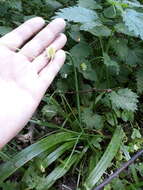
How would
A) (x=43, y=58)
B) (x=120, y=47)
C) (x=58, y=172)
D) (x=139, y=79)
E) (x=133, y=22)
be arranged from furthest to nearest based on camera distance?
(x=139, y=79) → (x=120, y=47) → (x=58, y=172) → (x=43, y=58) → (x=133, y=22)

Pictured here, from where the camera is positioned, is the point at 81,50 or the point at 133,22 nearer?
the point at 133,22

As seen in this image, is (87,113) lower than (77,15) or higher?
lower

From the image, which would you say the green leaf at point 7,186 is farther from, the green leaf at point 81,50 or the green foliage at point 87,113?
the green leaf at point 81,50

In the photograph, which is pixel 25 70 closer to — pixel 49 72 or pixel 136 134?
pixel 49 72

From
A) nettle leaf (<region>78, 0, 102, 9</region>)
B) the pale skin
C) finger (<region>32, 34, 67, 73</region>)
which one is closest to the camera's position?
the pale skin

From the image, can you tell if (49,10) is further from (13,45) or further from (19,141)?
(19,141)

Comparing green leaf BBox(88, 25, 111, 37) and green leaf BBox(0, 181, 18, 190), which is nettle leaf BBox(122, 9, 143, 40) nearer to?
green leaf BBox(88, 25, 111, 37)

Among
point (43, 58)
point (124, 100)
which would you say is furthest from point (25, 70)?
point (124, 100)

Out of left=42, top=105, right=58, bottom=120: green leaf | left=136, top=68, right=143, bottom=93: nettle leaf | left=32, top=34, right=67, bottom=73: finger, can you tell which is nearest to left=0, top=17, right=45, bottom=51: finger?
left=32, top=34, right=67, bottom=73: finger
